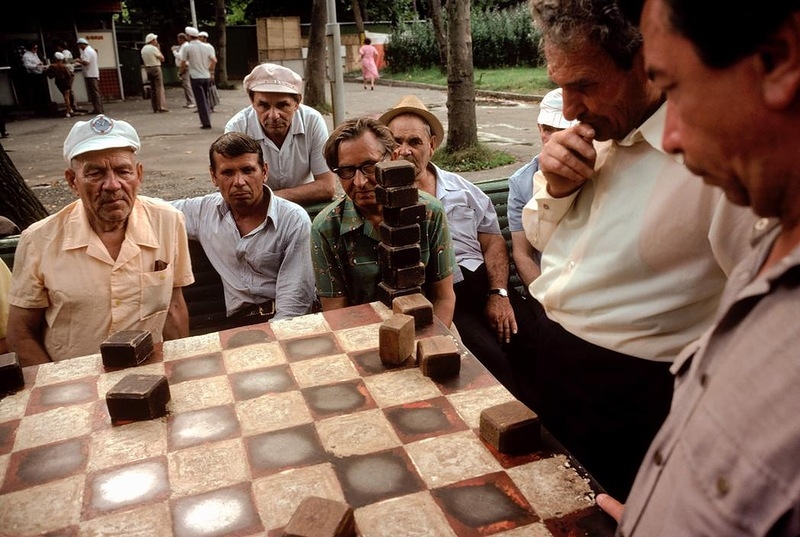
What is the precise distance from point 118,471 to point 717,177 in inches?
53.9

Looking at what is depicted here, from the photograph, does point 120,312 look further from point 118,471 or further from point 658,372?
point 658,372

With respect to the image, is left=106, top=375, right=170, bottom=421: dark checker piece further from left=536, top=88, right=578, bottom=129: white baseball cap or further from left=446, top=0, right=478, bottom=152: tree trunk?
left=446, top=0, right=478, bottom=152: tree trunk

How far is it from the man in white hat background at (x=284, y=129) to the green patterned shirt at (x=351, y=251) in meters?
1.41

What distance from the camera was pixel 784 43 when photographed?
710 mm

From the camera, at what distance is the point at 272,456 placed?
150 centimetres

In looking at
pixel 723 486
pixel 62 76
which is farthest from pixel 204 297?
pixel 62 76

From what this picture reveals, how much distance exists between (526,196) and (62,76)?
16.1 m

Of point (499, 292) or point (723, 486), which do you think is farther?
point (499, 292)

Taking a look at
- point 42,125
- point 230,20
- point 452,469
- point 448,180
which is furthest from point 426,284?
point 230,20

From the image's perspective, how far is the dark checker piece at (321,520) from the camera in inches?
45.2

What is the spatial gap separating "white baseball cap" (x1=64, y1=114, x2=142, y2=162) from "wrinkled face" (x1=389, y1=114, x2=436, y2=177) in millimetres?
1316

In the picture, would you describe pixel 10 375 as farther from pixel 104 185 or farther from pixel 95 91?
pixel 95 91

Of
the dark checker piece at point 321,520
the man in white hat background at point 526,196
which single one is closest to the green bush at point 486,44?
the man in white hat background at point 526,196

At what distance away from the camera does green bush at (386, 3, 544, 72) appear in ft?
79.9
